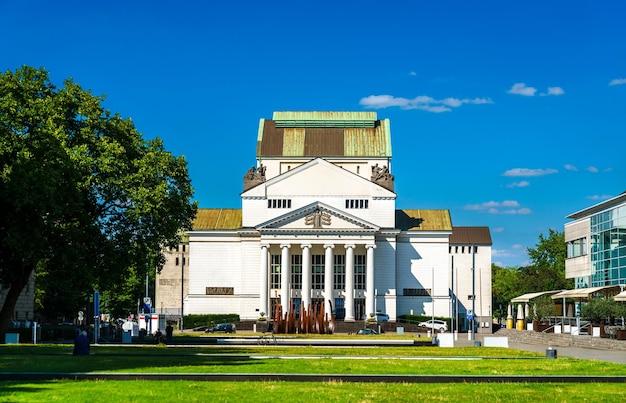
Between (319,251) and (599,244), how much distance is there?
35.2 meters

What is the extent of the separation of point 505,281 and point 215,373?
146 meters

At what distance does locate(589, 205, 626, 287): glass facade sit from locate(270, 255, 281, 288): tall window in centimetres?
3799

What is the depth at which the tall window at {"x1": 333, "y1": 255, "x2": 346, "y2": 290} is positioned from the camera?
113438 mm

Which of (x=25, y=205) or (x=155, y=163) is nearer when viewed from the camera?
(x=25, y=205)

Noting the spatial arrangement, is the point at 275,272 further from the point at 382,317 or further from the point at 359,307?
the point at 382,317

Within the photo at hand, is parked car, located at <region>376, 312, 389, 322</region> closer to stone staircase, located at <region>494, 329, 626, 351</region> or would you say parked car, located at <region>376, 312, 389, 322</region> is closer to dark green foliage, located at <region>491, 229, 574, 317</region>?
stone staircase, located at <region>494, 329, 626, 351</region>

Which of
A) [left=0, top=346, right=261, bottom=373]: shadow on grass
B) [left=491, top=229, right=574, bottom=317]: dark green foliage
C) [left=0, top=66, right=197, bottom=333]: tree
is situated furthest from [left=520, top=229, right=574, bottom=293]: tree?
[left=0, top=346, right=261, bottom=373]: shadow on grass

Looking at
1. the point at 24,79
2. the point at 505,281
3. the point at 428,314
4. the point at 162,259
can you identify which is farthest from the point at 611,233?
the point at 505,281

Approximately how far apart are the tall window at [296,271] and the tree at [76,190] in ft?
142

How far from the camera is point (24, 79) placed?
2393 inches

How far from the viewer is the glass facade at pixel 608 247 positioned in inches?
3243

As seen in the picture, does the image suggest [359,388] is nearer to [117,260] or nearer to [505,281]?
[117,260]

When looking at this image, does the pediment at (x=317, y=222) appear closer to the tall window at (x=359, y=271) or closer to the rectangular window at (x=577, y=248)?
the tall window at (x=359, y=271)

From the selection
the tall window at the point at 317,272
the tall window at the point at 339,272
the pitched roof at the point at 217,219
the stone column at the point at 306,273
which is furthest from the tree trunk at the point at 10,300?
the tall window at the point at 339,272
